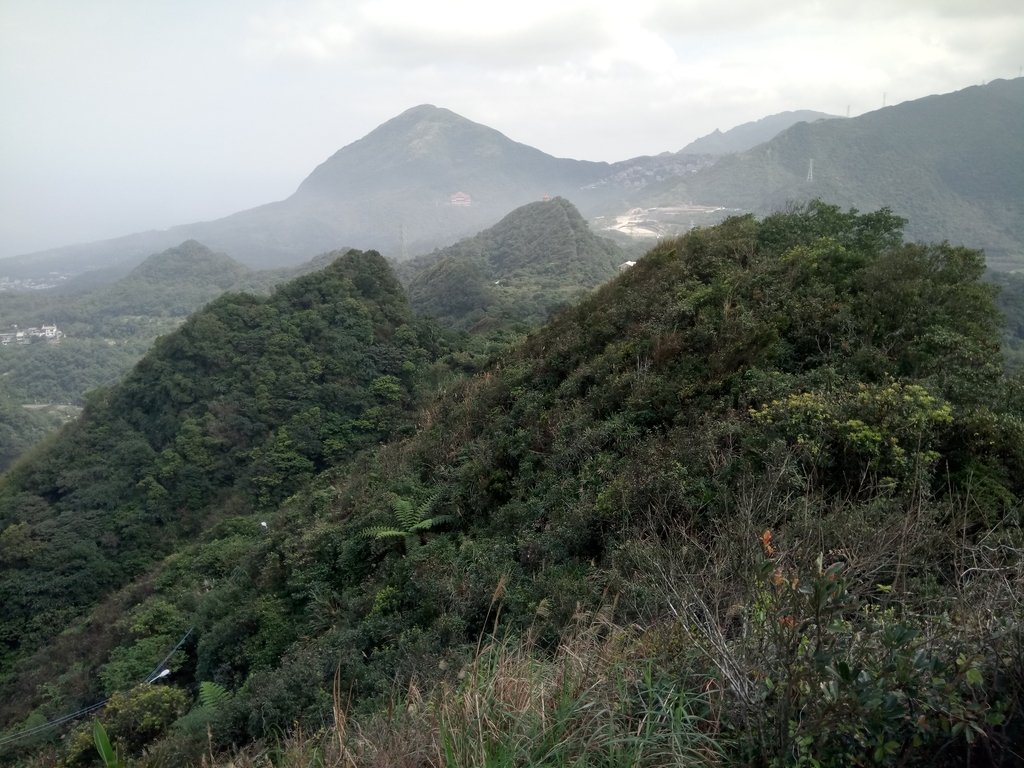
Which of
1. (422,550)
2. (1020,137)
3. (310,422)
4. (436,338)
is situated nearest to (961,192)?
(1020,137)

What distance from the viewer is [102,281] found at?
11931 cm

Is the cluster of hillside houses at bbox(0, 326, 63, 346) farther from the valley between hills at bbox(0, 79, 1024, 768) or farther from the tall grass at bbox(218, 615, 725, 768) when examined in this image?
the tall grass at bbox(218, 615, 725, 768)

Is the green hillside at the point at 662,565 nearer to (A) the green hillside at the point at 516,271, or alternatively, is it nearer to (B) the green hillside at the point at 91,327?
(A) the green hillside at the point at 516,271

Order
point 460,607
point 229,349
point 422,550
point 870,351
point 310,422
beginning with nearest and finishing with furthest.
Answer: point 460,607 → point 870,351 → point 422,550 → point 310,422 → point 229,349

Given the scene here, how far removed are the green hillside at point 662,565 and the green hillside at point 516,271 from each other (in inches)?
831

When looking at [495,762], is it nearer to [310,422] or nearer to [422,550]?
[422,550]

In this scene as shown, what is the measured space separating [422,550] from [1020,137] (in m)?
103

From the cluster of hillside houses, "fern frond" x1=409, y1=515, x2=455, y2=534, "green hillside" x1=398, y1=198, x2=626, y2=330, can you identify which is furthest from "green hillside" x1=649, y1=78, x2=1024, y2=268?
the cluster of hillside houses

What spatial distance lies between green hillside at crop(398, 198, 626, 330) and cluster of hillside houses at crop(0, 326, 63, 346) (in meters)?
48.9

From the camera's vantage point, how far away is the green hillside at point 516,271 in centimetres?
4331

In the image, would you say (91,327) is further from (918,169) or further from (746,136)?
(746,136)

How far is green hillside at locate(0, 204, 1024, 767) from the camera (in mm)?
1569

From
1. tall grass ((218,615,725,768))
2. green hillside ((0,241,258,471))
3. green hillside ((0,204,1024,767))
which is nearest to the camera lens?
green hillside ((0,204,1024,767))

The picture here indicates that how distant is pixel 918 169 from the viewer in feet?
251
